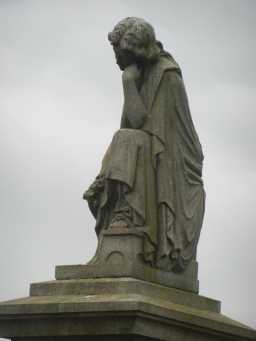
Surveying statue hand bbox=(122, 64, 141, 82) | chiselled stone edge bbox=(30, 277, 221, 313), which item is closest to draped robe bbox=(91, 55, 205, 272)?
statue hand bbox=(122, 64, 141, 82)

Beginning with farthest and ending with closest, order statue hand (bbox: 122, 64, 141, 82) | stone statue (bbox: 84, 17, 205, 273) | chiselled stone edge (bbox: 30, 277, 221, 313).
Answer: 1. statue hand (bbox: 122, 64, 141, 82)
2. stone statue (bbox: 84, 17, 205, 273)
3. chiselled stone edge (bbox: 30, 277, 221, 313)

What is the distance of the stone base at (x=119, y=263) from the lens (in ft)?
45.0

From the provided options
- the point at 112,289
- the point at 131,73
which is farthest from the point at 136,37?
the point at 112,289

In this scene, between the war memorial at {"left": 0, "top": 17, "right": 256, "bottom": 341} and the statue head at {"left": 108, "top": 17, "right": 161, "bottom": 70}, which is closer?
the war memorial at {"left": 0, "top": 17, "right": 256, "bottom": 341}

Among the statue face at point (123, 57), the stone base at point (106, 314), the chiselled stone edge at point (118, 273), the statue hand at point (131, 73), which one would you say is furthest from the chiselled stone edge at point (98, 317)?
the statue face at point (123, 57)

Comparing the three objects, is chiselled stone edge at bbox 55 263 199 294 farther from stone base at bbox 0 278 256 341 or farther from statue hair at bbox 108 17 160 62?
statue hair at bbox 108 17 160 62

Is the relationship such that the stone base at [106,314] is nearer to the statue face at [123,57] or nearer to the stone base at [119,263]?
the stone base at [119,263]

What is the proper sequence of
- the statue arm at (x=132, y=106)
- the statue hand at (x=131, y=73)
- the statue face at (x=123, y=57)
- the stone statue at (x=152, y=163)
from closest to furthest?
1. the stone statue at (x=152, y=163)
2. the statue arm at (x=132, y=106)
3. the statue hand at (x=131, y=73)
4. the statue face at (x=123, y=57)

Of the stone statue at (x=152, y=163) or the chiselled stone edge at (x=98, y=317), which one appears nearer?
the chiselled stone edge at (x=98, y=317)

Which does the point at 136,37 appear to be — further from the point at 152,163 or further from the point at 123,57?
the point at 152,163

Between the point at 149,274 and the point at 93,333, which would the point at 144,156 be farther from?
the point at 93,333

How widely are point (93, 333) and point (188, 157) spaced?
3502 millimetres

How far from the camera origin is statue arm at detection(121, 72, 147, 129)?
14898 mm

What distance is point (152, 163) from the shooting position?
14.7 metres
